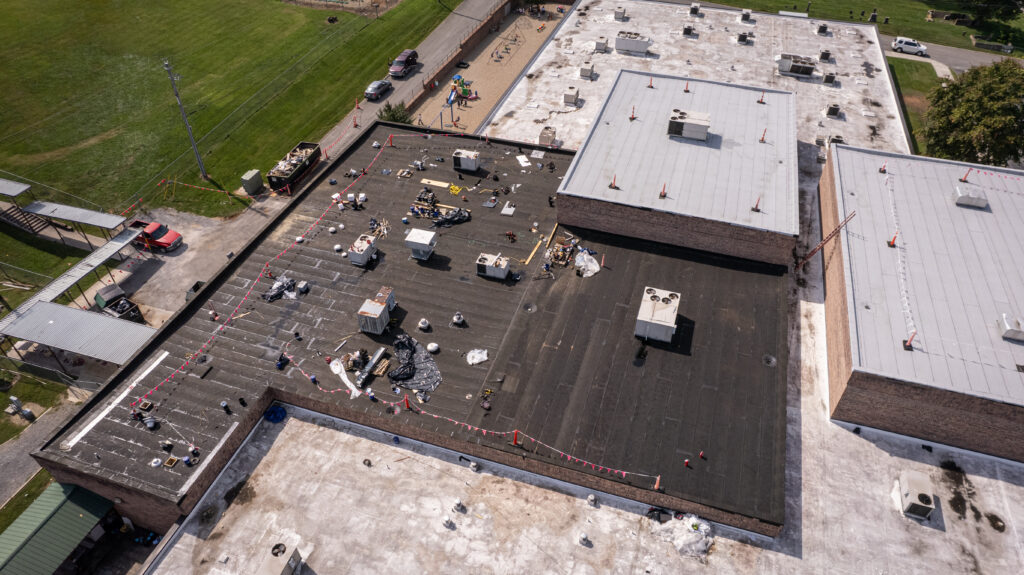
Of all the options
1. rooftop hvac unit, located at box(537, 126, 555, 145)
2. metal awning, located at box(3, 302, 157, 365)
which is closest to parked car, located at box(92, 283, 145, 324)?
metal awning, located at box(3, 302, 157, 365)

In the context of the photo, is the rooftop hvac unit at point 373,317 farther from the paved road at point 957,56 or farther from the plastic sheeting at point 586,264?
the paved road at point 957,56

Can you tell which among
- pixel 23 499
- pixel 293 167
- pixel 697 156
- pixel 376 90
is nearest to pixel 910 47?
pixel 697 156

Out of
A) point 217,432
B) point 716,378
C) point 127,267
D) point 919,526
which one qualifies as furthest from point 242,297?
point 919,526

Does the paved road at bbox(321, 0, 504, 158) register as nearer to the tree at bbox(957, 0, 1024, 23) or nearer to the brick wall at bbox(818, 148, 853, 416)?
the brick wall at bbox(818, 148, 853, 416)

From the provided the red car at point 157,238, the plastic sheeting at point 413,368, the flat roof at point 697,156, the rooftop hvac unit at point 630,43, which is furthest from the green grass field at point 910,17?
the red car at point 157,238

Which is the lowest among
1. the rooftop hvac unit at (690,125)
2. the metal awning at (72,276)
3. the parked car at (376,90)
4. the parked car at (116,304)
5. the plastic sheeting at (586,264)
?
the parked car at (116,304)
